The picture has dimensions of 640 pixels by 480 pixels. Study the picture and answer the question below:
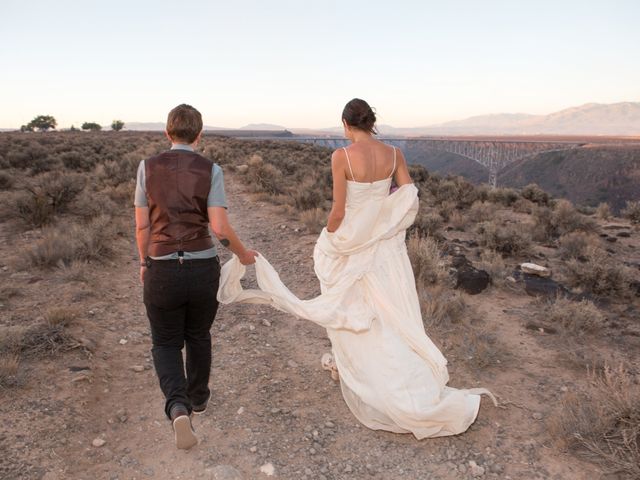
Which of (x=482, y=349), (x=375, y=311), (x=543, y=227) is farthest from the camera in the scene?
(x=543, y=227)

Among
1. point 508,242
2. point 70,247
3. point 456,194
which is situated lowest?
point 508,242

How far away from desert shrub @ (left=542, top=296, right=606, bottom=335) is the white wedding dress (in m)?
2.30

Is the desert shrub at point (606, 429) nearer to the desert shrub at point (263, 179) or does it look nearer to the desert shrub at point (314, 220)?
the desert shrub at point (314, 220)

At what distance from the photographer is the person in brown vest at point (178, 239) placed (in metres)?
2.51

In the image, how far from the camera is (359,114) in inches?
122

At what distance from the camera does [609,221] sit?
40.3 ft

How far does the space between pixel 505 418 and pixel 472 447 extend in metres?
0.50

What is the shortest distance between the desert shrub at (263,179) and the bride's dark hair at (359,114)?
9635 mm

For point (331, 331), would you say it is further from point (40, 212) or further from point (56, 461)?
point (40, 212)

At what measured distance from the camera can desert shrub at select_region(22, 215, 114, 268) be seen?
5.92 meters

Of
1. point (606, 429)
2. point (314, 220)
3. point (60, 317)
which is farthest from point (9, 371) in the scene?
point (314, 220)

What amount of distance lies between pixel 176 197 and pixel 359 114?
1.39 meters

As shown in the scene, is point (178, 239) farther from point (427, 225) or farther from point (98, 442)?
point (427, 225)

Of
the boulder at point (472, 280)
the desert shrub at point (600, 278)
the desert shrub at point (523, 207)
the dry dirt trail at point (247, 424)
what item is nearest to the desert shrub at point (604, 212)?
the desert shrub at point (523, 207)
